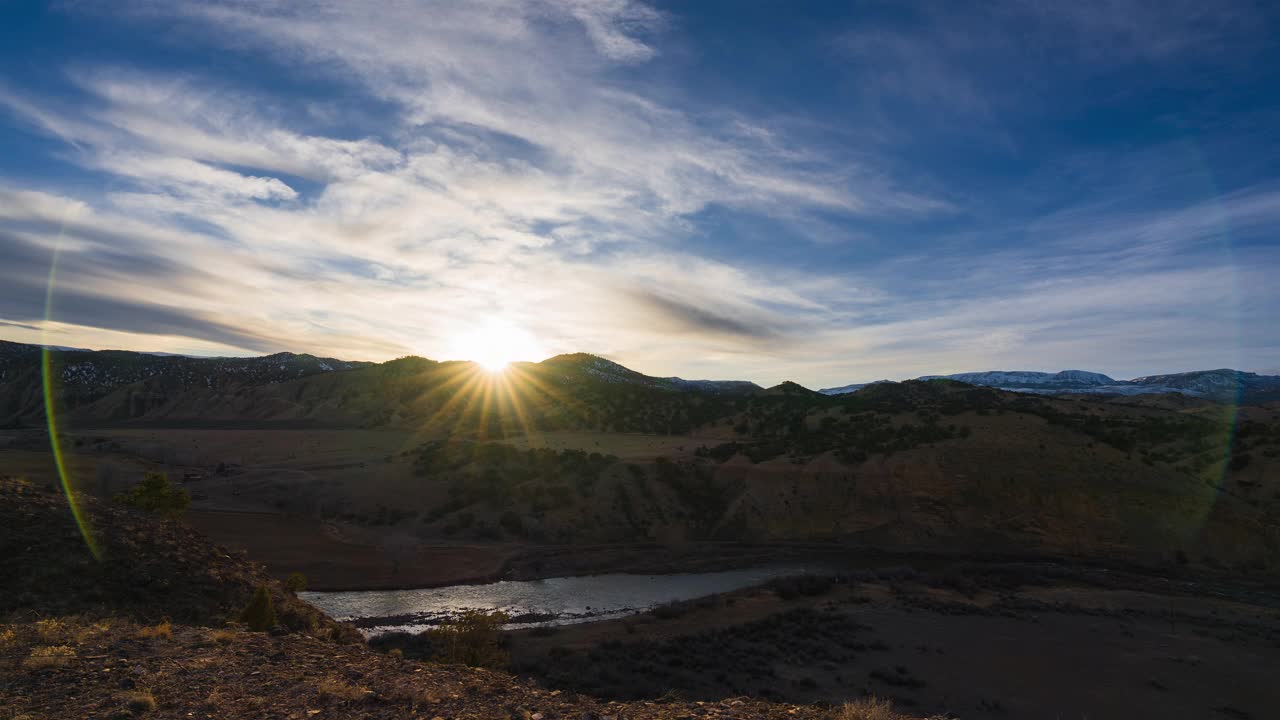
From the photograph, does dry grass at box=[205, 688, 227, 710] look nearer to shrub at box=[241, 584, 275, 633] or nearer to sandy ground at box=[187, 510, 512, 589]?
shrub at box=[241, 584, 275, 633]

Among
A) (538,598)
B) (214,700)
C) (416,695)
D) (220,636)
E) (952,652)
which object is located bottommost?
(538,598)

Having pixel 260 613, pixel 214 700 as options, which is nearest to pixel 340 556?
pixel 260 613

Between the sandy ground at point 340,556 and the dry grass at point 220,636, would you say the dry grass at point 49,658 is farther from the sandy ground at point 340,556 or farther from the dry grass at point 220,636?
the sandy ground at point 340,556

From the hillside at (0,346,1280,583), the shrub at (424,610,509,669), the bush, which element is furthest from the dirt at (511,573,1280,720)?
the bush

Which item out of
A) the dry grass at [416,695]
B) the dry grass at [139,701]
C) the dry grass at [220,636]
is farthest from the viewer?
the dry grass at [220,636]

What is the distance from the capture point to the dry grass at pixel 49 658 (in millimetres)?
8562

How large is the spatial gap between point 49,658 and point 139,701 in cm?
240

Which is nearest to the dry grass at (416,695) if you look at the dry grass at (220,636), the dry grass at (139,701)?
the dry grass at (139,701)

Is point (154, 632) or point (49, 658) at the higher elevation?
point (49, 658)

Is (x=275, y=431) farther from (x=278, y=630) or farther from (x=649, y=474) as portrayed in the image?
(x=278, y=630)

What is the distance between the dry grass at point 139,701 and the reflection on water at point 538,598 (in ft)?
59.5

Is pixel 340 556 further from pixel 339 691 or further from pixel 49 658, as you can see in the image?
pixel 339 691

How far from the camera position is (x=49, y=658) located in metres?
8.76

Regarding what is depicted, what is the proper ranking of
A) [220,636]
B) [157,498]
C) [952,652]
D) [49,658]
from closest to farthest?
[49,658] → [220,636] → [952,652] → [157,498]
